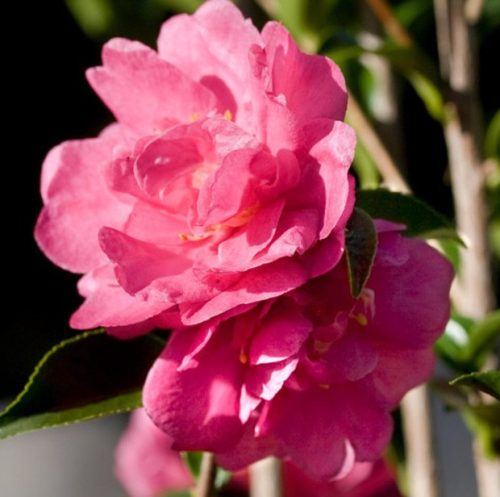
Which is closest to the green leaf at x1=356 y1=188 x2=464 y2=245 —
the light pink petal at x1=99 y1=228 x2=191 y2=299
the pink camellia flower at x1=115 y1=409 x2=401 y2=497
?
the light pink petal at x1=99 y1=228 x2=191 y2=299

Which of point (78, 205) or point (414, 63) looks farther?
point (414, 63)

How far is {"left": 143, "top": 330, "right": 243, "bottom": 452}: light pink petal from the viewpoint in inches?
24.2

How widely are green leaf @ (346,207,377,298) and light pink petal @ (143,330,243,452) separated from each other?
95mm

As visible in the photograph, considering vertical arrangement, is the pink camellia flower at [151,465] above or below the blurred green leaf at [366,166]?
below

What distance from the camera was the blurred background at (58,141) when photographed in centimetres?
148

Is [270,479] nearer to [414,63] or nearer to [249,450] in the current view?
[249,450]

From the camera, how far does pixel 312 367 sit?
24.3 inches

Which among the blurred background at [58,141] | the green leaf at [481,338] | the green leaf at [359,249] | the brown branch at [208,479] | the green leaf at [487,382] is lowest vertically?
the blurred background at [58,141]

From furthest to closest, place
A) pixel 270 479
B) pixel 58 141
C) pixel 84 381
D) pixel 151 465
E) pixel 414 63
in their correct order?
pixel 58 141, pixel 151 465, pixel 414 63, pixel 270 479, pixel 84 381

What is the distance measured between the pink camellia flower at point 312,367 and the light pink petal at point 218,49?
0.12 meters

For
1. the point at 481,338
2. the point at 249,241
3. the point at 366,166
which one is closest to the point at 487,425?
the point at 481,338

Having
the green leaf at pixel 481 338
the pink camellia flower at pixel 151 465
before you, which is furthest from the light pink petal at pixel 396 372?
the pink camellia flower at pixel 151 465

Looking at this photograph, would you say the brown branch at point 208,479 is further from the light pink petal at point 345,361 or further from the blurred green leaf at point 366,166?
the blurred green leaf at point 366,166

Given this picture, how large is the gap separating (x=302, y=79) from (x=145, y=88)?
0.37ft
